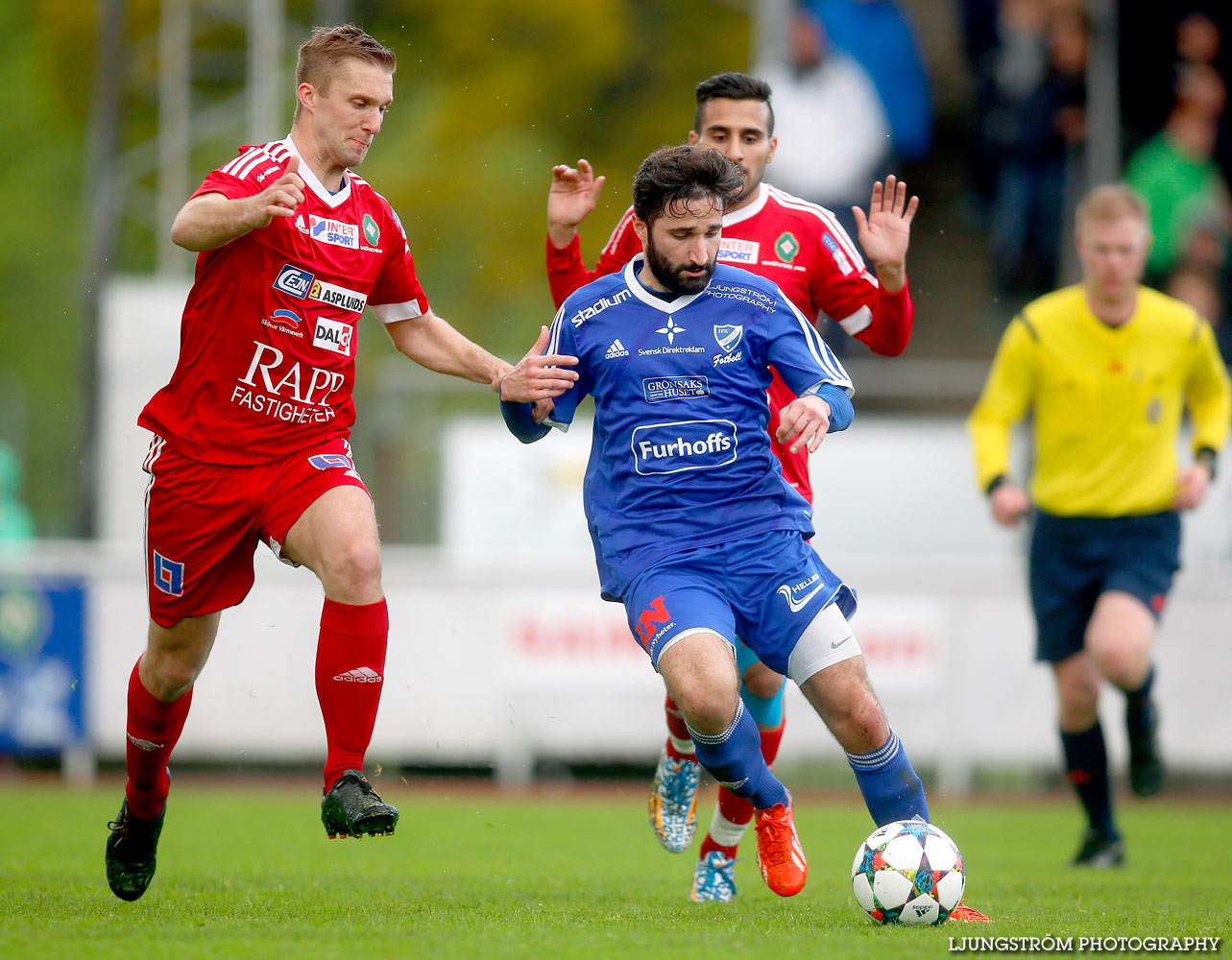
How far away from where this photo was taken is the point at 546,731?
1145 cm

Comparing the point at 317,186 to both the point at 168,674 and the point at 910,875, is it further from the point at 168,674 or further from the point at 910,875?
the point at 910,875

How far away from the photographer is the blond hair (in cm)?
540

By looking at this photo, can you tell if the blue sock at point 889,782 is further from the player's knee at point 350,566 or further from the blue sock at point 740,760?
the player's knee at point 350,566

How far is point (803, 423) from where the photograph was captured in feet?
16.0

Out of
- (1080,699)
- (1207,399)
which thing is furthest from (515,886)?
(1207,399)

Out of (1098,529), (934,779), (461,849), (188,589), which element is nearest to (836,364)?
(188,589)

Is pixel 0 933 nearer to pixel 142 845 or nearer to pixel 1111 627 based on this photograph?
pixel 142 845

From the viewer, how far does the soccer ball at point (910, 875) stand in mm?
4949

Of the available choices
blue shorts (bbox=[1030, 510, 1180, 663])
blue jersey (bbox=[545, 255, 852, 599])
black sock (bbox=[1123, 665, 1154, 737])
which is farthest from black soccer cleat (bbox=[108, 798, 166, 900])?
black sock (bbox=[1123, 665, 1154, 737])

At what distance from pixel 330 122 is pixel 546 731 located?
22.2 ft

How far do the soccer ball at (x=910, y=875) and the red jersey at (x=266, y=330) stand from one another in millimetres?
2336

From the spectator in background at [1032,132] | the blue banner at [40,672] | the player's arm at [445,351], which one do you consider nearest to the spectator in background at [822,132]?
the spectator in background at [1032,132]

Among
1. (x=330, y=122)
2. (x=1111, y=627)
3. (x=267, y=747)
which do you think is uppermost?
(x=330, y=122)

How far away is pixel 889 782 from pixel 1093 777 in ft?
9.29
